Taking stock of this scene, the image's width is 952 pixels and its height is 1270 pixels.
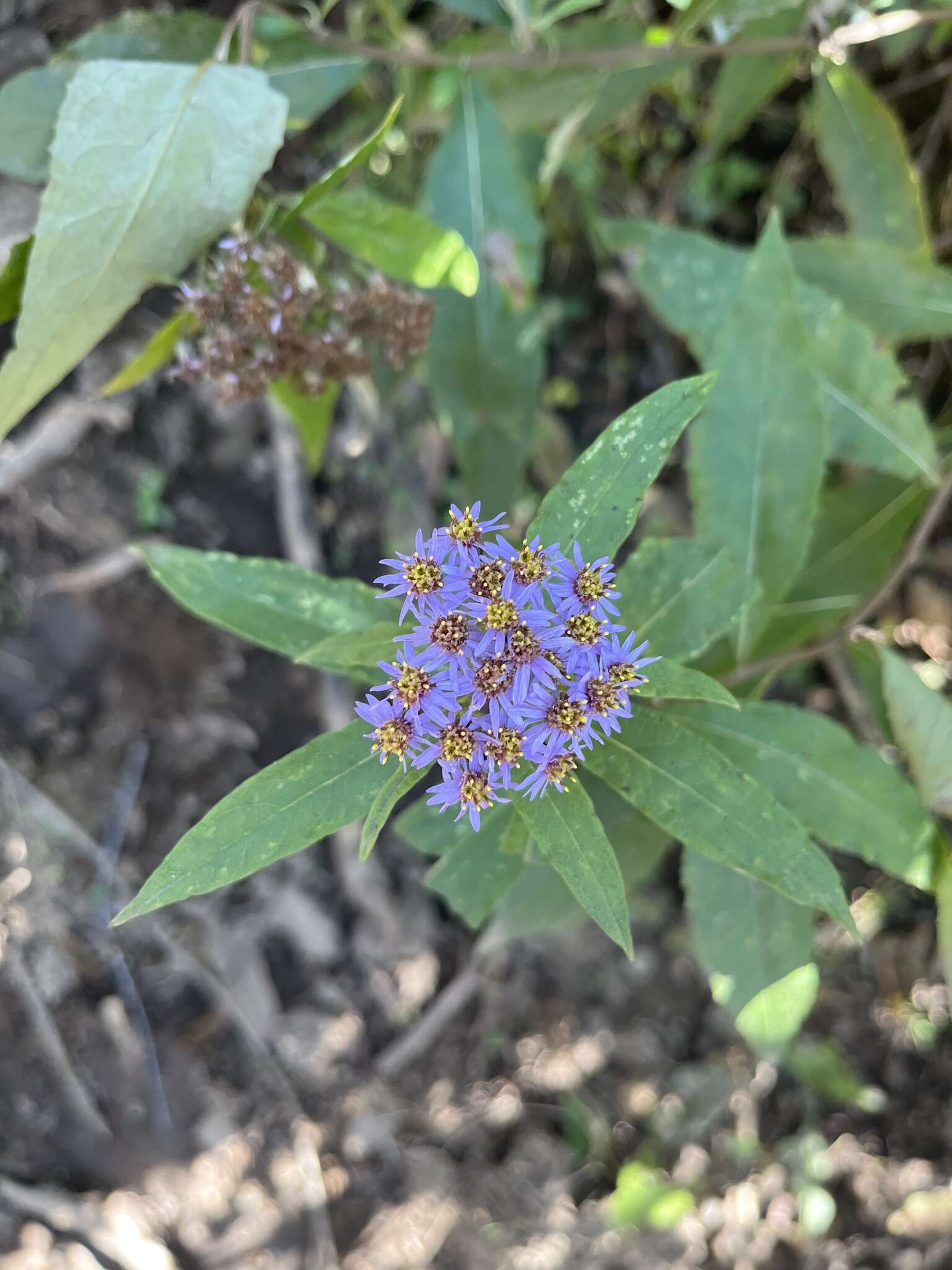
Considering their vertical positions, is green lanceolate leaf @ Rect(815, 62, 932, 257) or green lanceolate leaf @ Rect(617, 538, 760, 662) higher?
green lanceolate leaf @ Rect(815, 62, 932, 257)

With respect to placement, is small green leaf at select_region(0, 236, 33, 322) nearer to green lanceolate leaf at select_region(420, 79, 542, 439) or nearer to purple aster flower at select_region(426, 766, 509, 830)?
green lanceolate leaf at select_region(420, 79, 542, 439)

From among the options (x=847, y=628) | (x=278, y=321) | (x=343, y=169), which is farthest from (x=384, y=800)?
(x=847, y=628)

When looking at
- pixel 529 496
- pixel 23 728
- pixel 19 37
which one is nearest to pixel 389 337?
pixel 529 496

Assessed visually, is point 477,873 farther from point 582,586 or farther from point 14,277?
point 14,277

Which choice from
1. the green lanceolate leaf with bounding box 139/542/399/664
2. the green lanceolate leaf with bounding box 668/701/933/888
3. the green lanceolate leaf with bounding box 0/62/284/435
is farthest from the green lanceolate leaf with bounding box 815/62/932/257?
the green lanceolate leaf with bounding box 139/542/399/664

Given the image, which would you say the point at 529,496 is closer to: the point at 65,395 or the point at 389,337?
the point at 389,337

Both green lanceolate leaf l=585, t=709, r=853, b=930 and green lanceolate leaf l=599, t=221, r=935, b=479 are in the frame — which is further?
green lanceolate leaf l=599, t=221, r=935, b=479
